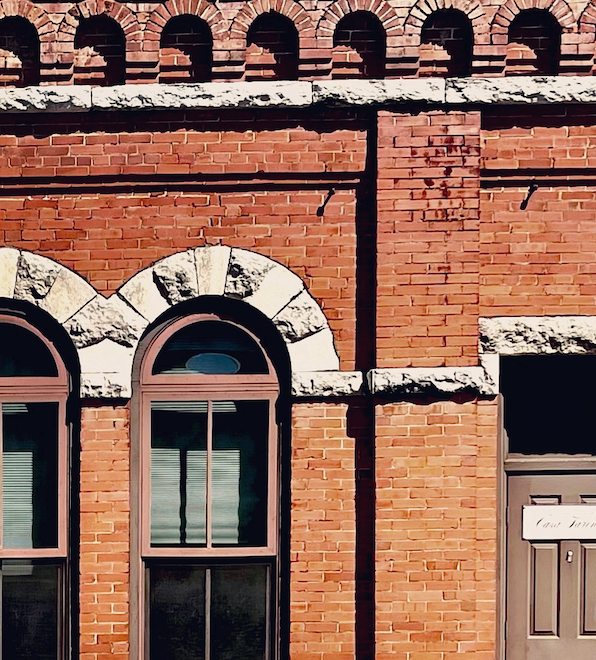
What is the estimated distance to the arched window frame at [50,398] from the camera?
20.5 ft

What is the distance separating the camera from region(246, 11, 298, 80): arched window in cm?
613

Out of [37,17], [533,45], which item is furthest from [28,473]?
[533,45]

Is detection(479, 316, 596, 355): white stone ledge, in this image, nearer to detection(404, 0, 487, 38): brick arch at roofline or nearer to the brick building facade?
the brick building facade

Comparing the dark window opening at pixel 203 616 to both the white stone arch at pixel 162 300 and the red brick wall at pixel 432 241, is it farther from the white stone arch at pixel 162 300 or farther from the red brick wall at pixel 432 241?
the red brick wall at pixel 432 241

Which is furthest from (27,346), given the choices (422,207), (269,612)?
(422,207)

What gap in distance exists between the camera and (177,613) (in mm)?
6285

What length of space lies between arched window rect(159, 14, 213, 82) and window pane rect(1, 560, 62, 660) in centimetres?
375

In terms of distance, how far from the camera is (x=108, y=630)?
613cm

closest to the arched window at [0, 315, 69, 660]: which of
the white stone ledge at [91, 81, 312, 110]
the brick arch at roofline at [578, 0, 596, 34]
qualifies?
the white stone ledge at [91, 81, 312, 110]

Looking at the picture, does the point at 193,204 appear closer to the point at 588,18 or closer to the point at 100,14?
the point at 100,14

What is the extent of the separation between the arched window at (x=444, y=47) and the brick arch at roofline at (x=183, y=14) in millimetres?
1453

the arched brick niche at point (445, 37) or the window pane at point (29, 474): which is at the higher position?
the arched brick niche at point (445, 37)

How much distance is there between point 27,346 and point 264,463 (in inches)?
77.9

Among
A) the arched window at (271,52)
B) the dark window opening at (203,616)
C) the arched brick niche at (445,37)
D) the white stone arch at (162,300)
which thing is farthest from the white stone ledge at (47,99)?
the dark window opening at (203,616)
